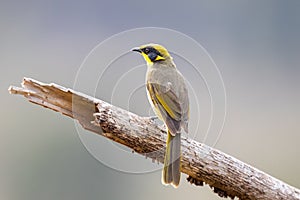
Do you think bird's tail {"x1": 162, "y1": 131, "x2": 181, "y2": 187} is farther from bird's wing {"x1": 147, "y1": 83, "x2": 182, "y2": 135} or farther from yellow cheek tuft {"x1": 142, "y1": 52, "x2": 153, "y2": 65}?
yellow cheek tuft {"x1": 142, "y1": 52, "x2": 153, "y2": 65}

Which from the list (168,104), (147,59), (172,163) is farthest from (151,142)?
(147,59)

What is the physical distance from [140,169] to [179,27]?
9.37 meters

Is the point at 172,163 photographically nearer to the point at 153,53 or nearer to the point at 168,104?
the point at 168,104

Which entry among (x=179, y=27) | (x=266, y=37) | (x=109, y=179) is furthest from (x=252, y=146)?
(x=266, y=37)

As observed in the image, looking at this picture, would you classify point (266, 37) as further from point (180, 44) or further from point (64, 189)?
point (180, 44)

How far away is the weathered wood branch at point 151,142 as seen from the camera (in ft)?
11.0

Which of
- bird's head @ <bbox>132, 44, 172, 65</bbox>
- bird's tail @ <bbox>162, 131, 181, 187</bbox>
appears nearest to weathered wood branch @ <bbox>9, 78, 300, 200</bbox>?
bird's tail @ <bbox>162, 131, 181, 187</bbox>

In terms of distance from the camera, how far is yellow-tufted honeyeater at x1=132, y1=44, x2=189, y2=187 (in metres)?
3.55

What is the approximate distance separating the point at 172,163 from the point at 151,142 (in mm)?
145

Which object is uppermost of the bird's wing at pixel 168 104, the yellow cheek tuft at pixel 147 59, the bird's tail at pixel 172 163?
the yellow cheek tuft at pixel 147 59

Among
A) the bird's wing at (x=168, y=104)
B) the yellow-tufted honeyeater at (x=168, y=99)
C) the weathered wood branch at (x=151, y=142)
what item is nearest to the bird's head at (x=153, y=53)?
the yellow-tufted honeyeater at (x=168, y=99)

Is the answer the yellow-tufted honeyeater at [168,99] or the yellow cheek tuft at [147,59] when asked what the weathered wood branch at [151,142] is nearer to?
the yellow-tufted honeyeater at [168,99]

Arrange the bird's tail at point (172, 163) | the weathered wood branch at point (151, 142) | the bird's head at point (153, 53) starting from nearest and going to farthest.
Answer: the weathered wood branch at point (151, 142), the bird's tail at point (172, 163), the bird's head at point (153, 53)

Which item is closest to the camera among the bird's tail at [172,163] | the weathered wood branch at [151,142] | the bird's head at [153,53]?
the weathered wood branch at [151,142]
